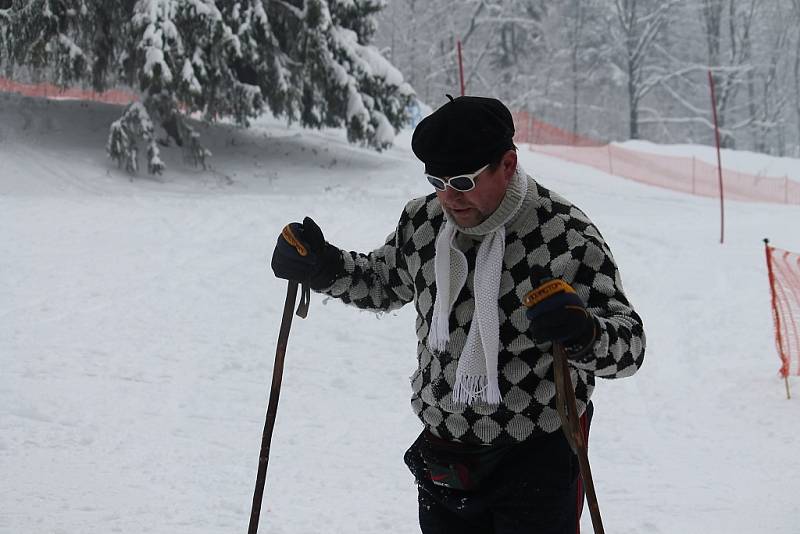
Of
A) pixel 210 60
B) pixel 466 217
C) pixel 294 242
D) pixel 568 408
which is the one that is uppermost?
pixel 210 60

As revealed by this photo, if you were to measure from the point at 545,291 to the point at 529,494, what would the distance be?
56cm

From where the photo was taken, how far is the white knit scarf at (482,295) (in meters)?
2.22

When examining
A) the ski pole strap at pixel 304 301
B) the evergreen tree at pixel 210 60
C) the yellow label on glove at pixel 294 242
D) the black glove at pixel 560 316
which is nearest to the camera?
the black glove at pixel 560 316

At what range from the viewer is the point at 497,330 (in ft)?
7.29

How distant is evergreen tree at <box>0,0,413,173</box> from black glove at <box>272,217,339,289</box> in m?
9.90

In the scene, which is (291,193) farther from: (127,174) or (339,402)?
(339,402)

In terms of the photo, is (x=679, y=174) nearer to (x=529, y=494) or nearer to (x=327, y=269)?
(x=327, y=269)

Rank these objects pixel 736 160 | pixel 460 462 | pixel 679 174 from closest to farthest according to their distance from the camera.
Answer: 1. pixel 460 462
2. pixel 679 174
3. pixel 736 160

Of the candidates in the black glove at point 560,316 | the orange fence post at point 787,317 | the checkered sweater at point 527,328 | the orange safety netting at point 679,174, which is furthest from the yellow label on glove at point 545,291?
the orange safety netting at point 679,174

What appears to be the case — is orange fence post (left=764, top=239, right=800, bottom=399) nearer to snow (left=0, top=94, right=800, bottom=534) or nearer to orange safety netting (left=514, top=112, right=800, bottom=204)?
snow (left=0, top=94, right=800, bottom=534)

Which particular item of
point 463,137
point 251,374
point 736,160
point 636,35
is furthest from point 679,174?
point 463,137

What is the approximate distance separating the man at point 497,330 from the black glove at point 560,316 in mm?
53

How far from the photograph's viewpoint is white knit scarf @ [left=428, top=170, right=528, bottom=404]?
2223 mm

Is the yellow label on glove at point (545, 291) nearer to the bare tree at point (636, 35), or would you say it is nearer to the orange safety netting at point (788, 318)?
the orange safety netting at point (788, 318)
